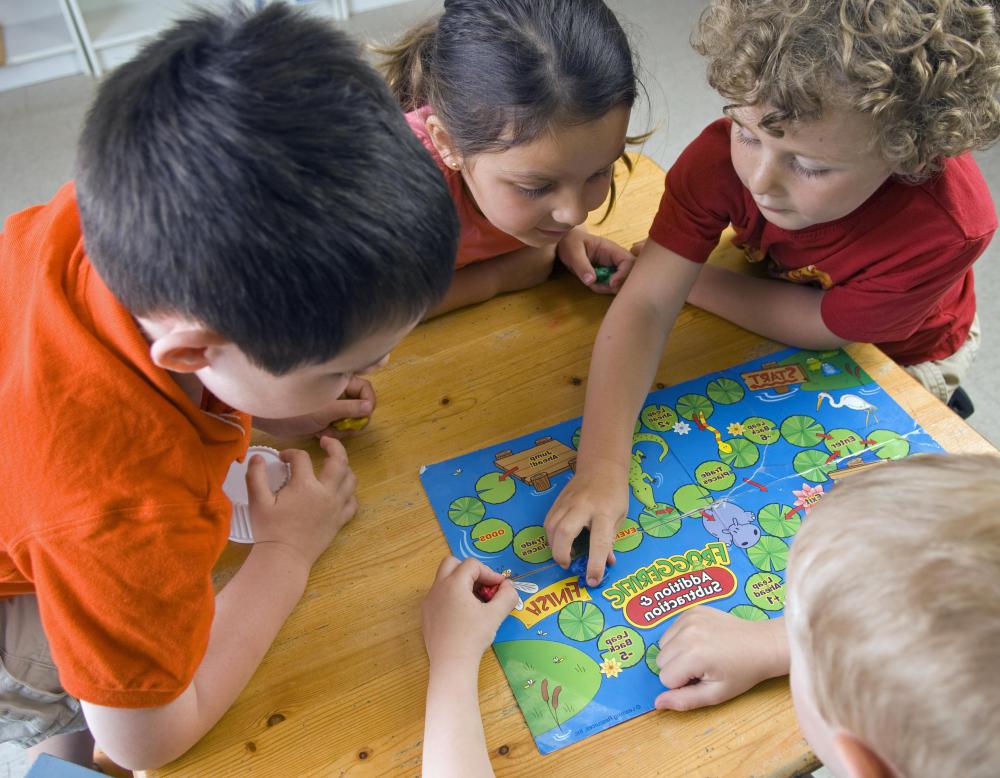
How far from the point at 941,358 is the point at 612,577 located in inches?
24.2

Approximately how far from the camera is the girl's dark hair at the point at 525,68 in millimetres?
781

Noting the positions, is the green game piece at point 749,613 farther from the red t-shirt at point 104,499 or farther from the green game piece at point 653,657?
the red t-shirt at point 104,499

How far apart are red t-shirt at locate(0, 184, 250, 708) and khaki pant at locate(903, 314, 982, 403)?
2.87 feet

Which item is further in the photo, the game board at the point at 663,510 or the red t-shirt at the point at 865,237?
the red t-shirt at the point at 865,237

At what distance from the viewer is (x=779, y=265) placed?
100 centimetres

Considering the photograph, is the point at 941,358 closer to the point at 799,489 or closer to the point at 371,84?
the point at 799,489

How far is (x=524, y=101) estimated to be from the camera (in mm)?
788

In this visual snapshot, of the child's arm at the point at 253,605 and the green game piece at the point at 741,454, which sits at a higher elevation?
the child's arm at the point at 253,605

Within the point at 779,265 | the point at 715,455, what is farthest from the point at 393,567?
the point at 779,265

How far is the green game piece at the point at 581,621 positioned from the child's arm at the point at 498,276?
40cm

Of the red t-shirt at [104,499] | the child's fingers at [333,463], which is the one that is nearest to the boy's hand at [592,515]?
the child's fingers at [333,463]

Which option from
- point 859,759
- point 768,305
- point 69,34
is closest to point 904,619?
point 859,759

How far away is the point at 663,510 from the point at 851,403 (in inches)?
10.0

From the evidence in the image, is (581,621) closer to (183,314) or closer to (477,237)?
(183,314)
